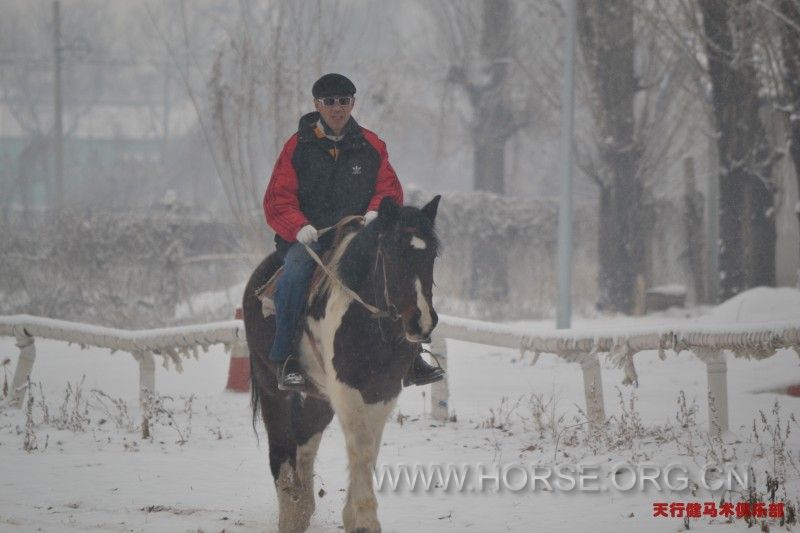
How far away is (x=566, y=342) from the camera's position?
9414 millimetres

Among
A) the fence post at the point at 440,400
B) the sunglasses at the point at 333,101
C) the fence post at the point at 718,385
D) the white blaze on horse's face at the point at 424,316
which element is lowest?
the fence post at the point at 440,400

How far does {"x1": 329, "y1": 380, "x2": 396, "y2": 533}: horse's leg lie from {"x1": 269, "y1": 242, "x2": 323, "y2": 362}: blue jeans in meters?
0.63

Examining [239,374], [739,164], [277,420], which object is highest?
[739,164]

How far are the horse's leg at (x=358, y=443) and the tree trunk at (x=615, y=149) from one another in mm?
→ 15601

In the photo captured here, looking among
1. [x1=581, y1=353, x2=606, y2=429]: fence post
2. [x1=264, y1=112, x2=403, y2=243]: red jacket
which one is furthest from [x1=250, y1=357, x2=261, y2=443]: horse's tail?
[x1=581, y1=353, x2=606, y2=429]: fence post

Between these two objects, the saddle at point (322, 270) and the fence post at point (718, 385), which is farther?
the fence post at point (718, 385)

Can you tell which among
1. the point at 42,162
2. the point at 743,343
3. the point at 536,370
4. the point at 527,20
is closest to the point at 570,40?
the point at 536,370

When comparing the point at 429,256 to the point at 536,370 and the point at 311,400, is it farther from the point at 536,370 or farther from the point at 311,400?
the point at 536,370

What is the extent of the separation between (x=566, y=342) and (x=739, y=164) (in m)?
10.3

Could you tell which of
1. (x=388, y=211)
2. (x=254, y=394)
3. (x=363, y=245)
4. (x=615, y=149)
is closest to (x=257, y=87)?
(x=615, y=149)

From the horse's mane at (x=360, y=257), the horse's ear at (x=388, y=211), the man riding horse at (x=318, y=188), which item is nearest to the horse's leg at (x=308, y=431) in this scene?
the man riding horse at (x=318, y=188)

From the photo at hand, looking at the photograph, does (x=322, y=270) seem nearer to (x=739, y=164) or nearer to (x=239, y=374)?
(x=239, y=374)

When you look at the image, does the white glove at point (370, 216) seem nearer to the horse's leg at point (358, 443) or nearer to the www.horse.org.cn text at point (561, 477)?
the horse's leg at point (358, 443)

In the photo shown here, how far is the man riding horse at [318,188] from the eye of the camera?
265 inches
